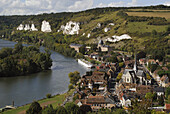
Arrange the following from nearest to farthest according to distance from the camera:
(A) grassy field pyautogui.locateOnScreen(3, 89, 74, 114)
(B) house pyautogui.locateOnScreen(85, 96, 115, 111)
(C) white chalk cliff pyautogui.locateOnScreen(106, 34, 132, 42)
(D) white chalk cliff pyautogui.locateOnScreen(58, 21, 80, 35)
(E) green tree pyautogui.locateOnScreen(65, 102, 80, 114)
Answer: (E) green tree pyautogui.locateOnScreen(65, 102, 80, 114) → (B) house pyautogui.locateOnScreen(85, 96, 115, 111) → (A) grassy field pyautogui.locateOnScreen(3, 89, 74, 114) → (C) white chalk cliff pyautogui.locateOnScreen(106, 34, 132, 42) → (D) white chalk cliff pyautogui.locateOnScreen(58, 21, 80, 35)

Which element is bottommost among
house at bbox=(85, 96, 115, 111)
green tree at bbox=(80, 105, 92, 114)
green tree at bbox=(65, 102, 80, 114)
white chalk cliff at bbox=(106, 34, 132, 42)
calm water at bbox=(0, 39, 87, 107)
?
calm water at bbox=(0, 39, 87, 107)

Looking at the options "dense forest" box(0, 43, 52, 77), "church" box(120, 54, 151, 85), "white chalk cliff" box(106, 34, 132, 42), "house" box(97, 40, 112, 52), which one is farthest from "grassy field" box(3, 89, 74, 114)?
"white chalk cliff" box(106, 34, 132, 42)

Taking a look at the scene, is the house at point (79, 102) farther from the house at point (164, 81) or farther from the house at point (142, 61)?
the house at point (142, 61)

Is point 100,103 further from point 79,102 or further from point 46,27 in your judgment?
point 46,27

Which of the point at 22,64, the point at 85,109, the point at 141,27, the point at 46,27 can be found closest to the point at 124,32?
the point at 141,27

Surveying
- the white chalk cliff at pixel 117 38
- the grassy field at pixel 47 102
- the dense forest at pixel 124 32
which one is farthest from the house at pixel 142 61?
the grassy field at pixel 47 102

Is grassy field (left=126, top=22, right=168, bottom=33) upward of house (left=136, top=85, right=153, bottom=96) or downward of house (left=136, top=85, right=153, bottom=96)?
upward

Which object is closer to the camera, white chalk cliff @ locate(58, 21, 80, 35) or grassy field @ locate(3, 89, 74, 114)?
grassy field @ locate(3, 89, 74, 114)

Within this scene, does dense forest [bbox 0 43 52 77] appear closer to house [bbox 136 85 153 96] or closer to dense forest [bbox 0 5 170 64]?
dense forest [bbox 0 5 170 64]

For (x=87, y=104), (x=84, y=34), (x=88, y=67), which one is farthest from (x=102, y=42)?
(x=87, y=104)
